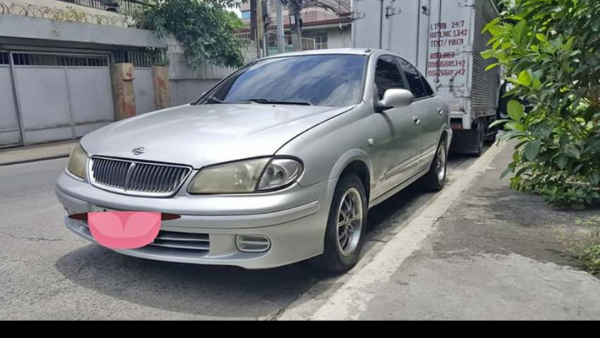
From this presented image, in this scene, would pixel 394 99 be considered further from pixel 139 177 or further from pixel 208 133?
pixel 139 177

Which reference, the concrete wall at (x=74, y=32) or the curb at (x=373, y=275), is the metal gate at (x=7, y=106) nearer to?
the concrete wall at (x=74, y=32)

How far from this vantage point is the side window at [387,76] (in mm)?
4261

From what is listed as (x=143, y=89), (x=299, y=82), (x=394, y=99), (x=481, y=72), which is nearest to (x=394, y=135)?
(x=394, y=99)

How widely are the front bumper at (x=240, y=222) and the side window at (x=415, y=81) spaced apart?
105 inches

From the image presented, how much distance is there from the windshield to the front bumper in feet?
3.89

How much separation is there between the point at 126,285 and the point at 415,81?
12.3 feet

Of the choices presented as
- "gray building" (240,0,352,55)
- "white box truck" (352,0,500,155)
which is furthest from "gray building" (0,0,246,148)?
"gray building" (240,0,352,55)

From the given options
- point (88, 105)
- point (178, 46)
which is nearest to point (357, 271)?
point (88, 105)

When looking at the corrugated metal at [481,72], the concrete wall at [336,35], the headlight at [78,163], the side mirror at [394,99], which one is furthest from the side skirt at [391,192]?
the concrete wall at [336,35]

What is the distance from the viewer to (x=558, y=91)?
463 centimetres

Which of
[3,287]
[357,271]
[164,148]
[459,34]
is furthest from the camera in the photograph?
[459,34]

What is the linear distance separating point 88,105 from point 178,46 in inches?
156

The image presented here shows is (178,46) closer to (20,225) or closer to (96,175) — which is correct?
(20,225)

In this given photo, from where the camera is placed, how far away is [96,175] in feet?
10.1
